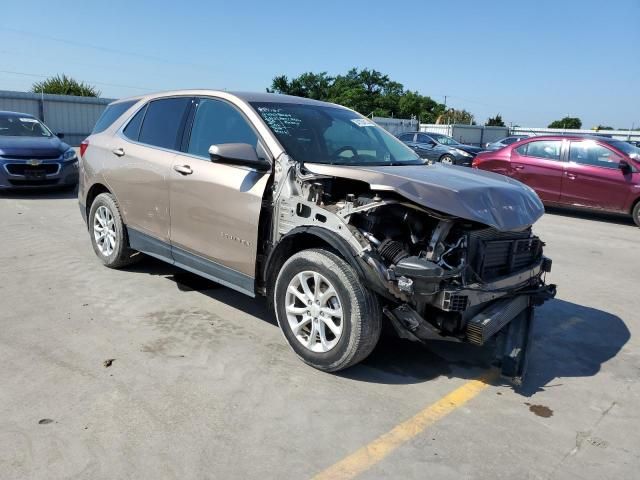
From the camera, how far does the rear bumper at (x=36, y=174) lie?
10.4 m

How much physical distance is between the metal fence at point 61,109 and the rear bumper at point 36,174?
52.9 ft

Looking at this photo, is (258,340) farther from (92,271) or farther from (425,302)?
(92,271)

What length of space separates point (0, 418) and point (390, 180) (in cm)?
266

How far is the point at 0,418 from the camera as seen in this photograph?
3.07 meters

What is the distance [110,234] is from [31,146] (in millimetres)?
6111

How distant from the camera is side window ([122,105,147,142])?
18.0ft

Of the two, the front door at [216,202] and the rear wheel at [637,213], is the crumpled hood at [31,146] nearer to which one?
the front door at [216,202]

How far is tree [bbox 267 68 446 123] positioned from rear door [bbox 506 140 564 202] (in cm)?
6375

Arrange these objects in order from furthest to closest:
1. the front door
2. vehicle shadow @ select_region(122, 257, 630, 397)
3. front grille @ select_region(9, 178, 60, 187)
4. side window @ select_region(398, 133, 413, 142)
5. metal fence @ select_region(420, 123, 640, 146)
→ metal fence @ select_region(420, 123, 640, 146) < side window @ select_region(398, 133, 413, 142) < front grille @ select_region(9, 178, 60, 187) < the front door < vehicle shadow @ select_region(122, 257, 630, 397)

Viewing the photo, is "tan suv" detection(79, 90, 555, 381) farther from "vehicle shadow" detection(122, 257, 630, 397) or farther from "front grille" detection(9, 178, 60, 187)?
"front grille" detection(9, 178, 60, 187)

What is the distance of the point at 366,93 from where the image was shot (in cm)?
8119

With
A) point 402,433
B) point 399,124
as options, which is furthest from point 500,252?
point 399,124

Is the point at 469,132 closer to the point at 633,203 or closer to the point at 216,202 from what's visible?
the point at 633,203

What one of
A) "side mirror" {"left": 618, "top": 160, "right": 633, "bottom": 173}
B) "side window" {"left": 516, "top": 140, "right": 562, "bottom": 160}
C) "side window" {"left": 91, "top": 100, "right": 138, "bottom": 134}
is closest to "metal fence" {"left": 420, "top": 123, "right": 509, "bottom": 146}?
"side window" {"left": 516, "top": 140, "right": 562, "bottom": 160}
